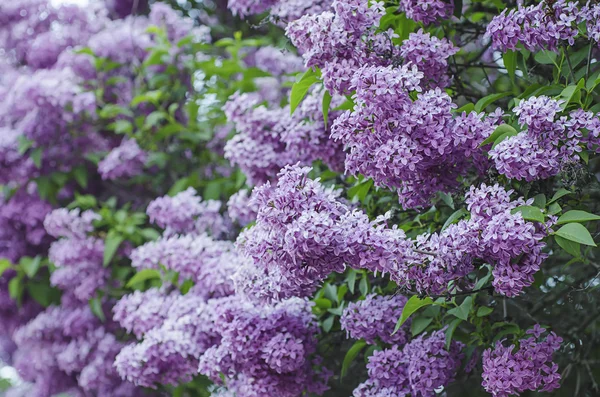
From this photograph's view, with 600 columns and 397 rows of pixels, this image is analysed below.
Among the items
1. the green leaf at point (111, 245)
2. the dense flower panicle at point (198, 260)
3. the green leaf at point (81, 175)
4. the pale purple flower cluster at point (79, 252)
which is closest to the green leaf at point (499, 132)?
the dense flower panicle at point (198, 260)

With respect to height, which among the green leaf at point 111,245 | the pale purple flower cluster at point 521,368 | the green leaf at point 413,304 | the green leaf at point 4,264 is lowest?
the green leaf at point 4,264

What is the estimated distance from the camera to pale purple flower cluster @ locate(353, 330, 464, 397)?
82.8 inches

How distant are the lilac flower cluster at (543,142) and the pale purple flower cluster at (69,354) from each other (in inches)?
94.1

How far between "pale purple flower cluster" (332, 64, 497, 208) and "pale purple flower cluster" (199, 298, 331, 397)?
0.63m

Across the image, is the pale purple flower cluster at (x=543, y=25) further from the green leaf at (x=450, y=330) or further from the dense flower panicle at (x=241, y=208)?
the dense flower panicle at (x=241, y=208)

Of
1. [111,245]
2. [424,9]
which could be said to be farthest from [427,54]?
[111,245]

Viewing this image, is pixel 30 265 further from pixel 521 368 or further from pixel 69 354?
pixel 521 368

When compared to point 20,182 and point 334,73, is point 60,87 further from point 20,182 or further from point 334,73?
point 334,73

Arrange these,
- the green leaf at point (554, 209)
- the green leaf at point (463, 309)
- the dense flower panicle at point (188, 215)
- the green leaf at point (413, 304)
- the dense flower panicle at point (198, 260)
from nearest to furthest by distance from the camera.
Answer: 1. the green leaf at point (554, 209)
2. the green leaf at point (413, 304)
3. the green leaf at point (463, 309)
4. the dense flower panicle at point (198, 260)
5. the dense flower panicle at point (188, 215)

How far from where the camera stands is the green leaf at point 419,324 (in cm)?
218

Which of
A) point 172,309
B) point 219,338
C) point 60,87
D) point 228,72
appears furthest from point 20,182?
point 219,338

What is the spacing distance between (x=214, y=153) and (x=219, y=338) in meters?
1.51

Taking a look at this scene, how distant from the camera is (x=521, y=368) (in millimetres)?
1943

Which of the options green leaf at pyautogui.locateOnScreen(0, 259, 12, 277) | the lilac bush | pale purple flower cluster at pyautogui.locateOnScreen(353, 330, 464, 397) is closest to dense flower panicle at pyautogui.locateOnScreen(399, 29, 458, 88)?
the lilac bush
